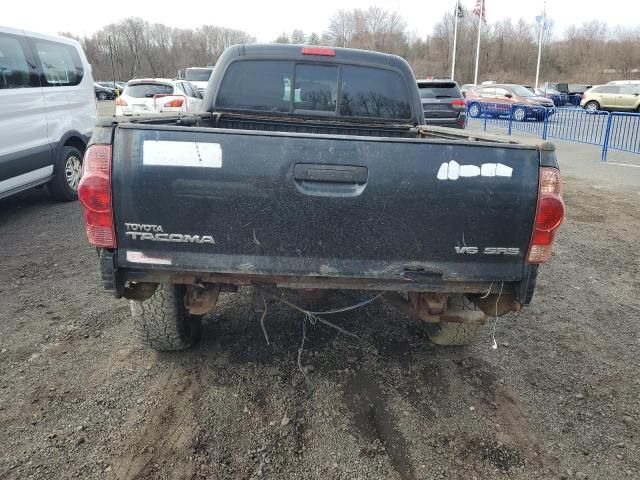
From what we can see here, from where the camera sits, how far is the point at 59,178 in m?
7.35

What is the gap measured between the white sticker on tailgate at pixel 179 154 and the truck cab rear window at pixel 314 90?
7.12ft

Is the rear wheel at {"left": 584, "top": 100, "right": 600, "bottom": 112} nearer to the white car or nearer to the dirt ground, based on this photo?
the white car

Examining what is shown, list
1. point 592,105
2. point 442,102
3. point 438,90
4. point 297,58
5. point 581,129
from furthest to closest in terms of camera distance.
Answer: point 592,105 → point 581,129 → point 438,90 → point 442,102 → point 297,58

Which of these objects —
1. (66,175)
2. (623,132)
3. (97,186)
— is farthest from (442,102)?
(97,186)

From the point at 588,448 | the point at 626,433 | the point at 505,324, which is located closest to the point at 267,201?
the point at 588,448

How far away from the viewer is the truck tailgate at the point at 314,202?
2350 millimetres

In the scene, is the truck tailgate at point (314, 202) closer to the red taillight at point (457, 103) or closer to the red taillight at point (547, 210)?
the red taillight at point (547, 210)

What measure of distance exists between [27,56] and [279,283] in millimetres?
5913

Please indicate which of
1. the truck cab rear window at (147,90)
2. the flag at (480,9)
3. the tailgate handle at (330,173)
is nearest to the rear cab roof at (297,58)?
the tailgate handle at (330,173)

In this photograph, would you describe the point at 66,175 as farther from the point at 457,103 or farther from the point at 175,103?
the point at 457,103

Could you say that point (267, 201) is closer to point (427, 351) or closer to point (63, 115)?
point (427, 351)

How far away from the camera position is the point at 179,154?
233 cm

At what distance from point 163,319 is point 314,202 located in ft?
4.49

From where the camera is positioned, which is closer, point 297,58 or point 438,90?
point 297,58
